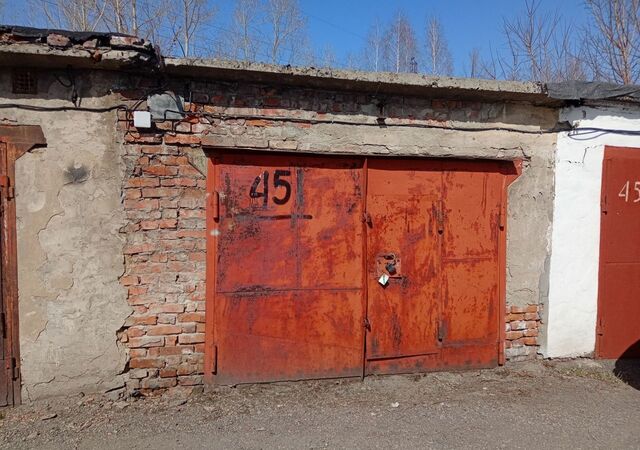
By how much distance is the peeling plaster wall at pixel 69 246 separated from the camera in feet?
11.5

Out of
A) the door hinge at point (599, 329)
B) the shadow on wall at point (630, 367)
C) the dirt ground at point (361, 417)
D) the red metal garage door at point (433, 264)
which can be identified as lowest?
the dirt ground at point (361, 417)

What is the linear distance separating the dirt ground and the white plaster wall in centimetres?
54

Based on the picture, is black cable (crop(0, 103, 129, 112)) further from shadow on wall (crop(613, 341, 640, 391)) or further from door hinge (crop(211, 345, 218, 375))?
shadow on wall (crop(613, 341, 640, 391))

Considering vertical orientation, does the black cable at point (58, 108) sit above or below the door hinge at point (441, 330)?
above

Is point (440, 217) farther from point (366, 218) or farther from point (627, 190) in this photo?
point (627, 190)

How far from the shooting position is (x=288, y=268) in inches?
158

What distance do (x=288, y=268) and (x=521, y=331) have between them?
242 centimetres

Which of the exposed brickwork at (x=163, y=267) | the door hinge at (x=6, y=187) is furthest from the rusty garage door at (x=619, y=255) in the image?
the door hinge at (x=6, y=187)

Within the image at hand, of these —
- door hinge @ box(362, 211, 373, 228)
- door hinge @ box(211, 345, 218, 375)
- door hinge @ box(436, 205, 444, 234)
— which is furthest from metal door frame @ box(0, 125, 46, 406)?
door hinge @ box(436, 205, 444, 234)

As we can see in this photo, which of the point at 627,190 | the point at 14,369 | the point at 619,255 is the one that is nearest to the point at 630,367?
the point at 619,255

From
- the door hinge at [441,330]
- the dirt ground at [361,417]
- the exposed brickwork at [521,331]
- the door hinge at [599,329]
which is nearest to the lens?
the dirt ground at [361,417]

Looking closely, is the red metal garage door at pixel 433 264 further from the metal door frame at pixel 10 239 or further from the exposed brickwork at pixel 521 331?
the metal door frame at pixel 10 239

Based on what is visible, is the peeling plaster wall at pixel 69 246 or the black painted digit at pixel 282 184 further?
the black painted digit at pixel 282 184

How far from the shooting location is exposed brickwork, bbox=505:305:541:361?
449 centimetres
